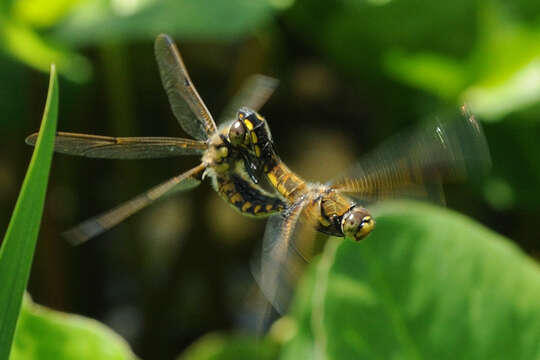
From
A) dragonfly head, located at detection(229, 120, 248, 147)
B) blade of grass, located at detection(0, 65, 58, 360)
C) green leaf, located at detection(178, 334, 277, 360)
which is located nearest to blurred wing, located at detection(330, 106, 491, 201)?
dragonfly head, located at detection(229, 120, 248, 147)

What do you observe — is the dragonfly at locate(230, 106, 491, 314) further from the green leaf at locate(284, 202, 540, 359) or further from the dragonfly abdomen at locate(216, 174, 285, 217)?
the green leaf at locate(284, 202, 540, 359)

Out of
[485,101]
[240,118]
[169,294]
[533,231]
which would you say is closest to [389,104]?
[485,101]

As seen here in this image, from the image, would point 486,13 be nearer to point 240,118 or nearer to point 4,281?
point 240,118

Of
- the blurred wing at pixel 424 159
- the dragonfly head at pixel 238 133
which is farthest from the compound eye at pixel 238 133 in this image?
the blurred wing at pixel 424 159

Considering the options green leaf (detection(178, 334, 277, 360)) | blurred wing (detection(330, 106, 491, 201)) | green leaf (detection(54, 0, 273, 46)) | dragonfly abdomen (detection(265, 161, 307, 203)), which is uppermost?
green leaf (detection(54, 0, 273, 46))

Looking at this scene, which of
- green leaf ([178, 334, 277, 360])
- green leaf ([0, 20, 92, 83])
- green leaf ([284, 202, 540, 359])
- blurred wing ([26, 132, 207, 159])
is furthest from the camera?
green leaf ([0, 20, 92, 83])

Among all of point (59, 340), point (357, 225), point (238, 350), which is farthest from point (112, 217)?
point (238, 350)
